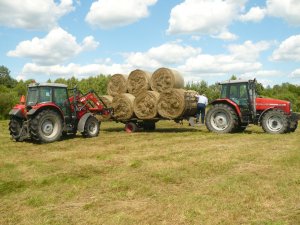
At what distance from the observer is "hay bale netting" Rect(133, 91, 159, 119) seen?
1383 centimetres

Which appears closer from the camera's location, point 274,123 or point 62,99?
point 62,99

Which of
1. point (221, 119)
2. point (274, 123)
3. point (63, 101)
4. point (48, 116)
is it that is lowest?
point (274, 123)

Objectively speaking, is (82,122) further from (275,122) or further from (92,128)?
(275,122)

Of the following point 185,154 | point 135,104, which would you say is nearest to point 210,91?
point 135,104

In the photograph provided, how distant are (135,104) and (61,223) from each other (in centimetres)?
1003

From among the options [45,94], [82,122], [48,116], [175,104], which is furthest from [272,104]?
[45,94]

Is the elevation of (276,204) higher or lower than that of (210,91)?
lower

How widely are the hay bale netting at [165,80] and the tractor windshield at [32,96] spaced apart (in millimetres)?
4508

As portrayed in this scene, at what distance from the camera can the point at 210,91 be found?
3825cm

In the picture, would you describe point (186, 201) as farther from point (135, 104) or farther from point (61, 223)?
point (135, 104)

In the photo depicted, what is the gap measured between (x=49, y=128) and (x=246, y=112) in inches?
264

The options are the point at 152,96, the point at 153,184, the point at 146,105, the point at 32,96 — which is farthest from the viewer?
the point at 146,105

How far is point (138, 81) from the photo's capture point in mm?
14641

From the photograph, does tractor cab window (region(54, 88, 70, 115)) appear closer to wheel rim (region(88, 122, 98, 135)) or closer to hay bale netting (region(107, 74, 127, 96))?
wheel rim (region(88, 122, 98, 135))
